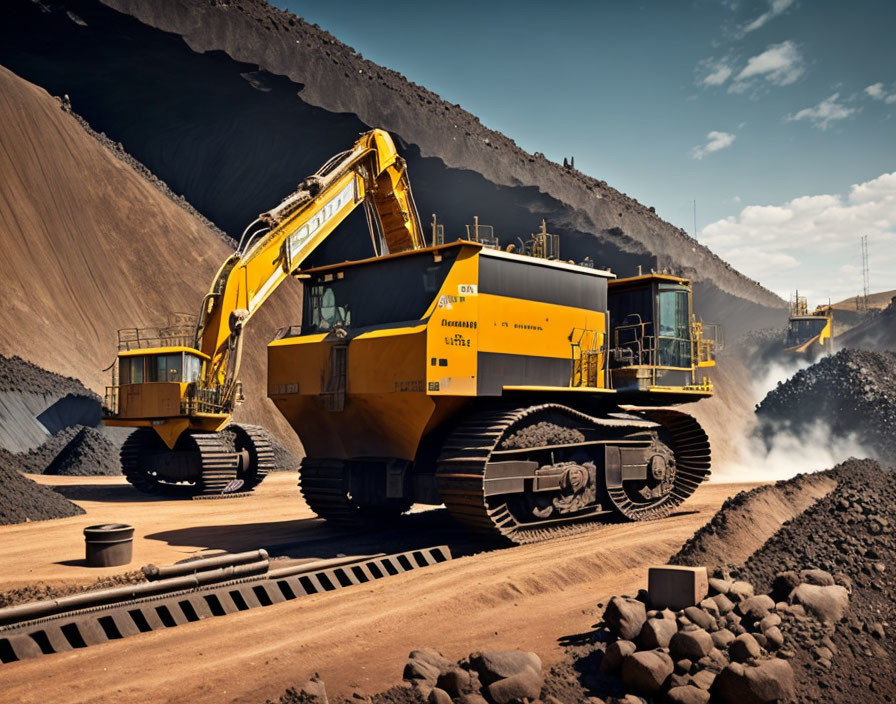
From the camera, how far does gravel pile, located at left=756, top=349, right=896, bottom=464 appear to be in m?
28.4

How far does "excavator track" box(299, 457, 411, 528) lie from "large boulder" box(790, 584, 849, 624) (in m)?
6.47

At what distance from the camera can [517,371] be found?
1203 centimetres

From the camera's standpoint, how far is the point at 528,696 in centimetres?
564

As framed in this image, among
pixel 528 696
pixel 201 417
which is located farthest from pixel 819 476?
pixel 201 417

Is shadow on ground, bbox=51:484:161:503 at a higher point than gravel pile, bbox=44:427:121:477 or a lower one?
lower

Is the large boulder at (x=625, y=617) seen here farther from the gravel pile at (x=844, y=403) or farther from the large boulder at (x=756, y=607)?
the gravel pile at (x=844, y=403)

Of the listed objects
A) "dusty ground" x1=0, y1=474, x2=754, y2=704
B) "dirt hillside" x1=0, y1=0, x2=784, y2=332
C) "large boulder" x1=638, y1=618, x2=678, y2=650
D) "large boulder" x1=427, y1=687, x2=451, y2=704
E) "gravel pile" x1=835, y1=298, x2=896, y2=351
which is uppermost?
"dirt hillside" x1=0, y1=0, x2=784, y2=332

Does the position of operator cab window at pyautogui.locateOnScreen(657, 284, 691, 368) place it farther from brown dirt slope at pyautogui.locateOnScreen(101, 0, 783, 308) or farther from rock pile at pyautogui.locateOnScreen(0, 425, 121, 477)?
brown dirt slope at pyautogui.locateOnScreen(101, 0, 783, 308)

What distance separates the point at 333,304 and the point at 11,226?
2556 centimetres

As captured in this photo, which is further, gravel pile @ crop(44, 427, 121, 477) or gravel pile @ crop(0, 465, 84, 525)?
gravel pile @ crop(44, 427, 121, 477)

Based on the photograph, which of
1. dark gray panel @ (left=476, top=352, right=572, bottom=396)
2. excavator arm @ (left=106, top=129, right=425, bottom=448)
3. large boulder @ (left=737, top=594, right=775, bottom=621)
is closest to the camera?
large boulder @ (left=737, top=594, right=775, bottom=621)

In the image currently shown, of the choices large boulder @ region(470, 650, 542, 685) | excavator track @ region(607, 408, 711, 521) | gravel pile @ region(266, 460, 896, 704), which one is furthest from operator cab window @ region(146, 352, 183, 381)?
large boulder @ region(470, 650, 542, 685)

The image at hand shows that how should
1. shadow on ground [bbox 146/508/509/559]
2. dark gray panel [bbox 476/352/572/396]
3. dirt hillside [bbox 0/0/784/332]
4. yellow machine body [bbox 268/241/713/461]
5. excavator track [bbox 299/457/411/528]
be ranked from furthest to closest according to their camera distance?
dirt hillside [bbox 0/0/784/332] < excavator track [bbox 299/457/411/528] < dark gray panel [bbox 476/352/572/396] < shadow on ground [bbox 146/508/509/559] < yellow machine body [bbox 268/241/713/461]

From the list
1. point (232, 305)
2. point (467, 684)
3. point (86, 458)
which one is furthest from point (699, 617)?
point (86, 458)
